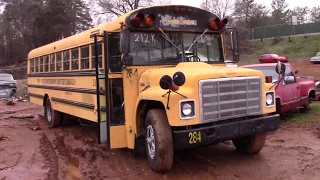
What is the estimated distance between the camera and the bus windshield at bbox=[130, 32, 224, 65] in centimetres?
616

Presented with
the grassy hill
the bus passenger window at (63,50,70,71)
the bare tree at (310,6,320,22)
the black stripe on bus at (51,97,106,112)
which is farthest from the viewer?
the bare tree at (310,6,320,22)

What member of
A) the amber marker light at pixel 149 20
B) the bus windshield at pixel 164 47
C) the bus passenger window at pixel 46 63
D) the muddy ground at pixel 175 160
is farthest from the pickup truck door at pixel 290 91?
the bus passenger window at pixel 46 63

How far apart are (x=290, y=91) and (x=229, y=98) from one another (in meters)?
4.91

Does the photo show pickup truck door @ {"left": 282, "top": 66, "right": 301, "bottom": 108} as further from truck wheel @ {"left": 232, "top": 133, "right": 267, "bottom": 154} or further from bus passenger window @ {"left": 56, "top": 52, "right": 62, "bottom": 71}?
bus passenger window @ {"left": 56, "top": 52, "right": 62, "bottom": 71}

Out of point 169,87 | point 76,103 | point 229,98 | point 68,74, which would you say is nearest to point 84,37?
point 68,74

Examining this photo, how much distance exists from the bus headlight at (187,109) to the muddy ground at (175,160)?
3.37 ft

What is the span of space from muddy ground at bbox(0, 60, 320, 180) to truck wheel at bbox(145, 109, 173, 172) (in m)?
0.23

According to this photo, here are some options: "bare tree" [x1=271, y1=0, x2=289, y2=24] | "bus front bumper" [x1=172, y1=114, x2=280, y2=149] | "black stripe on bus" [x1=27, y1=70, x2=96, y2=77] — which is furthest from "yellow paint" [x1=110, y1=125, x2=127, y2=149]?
"bare tree" [x1=271, y1=0, x2=289, y2=24]

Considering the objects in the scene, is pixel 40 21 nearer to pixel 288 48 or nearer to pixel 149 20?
pixel 288 48

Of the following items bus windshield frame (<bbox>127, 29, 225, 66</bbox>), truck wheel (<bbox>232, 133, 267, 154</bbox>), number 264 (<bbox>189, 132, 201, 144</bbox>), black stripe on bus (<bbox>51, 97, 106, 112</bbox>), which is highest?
bus windshield frame (<bbox>127, 29, 225, 66</bbox>)

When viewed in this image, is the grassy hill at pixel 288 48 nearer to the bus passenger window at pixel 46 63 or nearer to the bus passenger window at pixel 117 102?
the bus passenger window at pixel 46 63

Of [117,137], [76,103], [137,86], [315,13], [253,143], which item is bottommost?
[253,143]

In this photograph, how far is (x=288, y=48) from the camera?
45156 millimetres

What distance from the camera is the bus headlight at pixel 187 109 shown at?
4.98 m
